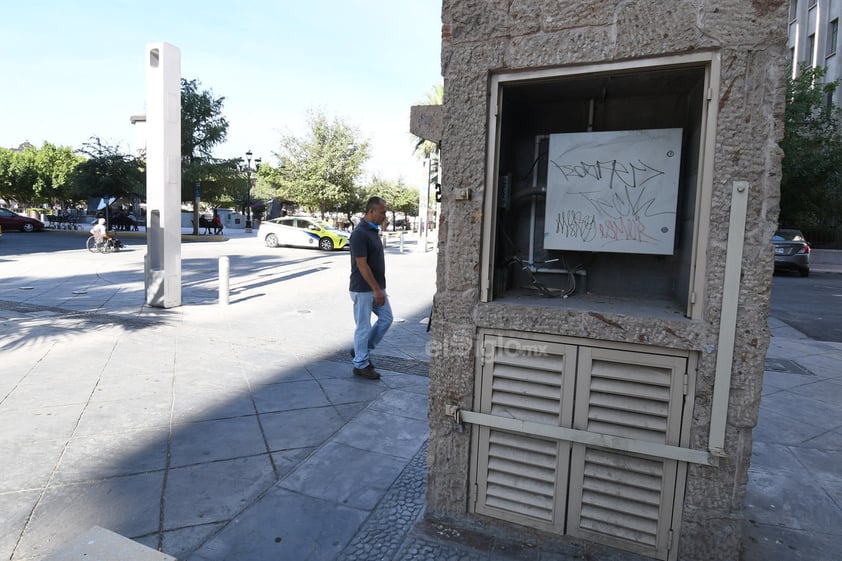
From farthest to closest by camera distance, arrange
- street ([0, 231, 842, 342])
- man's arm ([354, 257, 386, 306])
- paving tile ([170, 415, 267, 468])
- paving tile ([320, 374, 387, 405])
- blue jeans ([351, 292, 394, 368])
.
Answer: street ([0, 231, 842, 342]) < blue jeans ([351, 292, 394, 368]) < man's arm ([354, 257, 386, 306]) < paving tile ([320, 374, 387, 405]) < paving tile ([170, 415, 267, 468])

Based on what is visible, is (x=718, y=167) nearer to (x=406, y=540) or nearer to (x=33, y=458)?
(x=406, y=540)

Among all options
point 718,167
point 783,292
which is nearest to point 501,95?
point 718,167

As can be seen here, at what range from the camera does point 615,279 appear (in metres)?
3.35

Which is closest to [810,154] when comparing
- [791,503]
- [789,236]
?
[789,236]

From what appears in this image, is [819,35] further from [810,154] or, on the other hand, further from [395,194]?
[395,194]

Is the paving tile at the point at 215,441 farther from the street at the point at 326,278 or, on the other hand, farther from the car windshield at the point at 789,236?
the car windshield at the point at 789,236

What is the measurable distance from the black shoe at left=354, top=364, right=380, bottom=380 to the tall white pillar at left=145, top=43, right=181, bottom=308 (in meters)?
5.08

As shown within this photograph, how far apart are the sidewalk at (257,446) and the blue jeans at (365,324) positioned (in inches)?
11.5

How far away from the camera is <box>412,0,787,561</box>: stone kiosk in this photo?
2.38 metres

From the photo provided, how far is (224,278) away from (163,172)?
2014 mm

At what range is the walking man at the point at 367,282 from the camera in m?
5.43

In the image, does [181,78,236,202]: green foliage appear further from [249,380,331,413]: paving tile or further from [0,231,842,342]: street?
[249,380,331,413]: paving tile

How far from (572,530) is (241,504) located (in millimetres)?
1930

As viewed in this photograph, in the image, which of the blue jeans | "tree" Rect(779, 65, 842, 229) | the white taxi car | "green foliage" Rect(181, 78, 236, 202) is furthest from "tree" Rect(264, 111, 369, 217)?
the blue jeans
